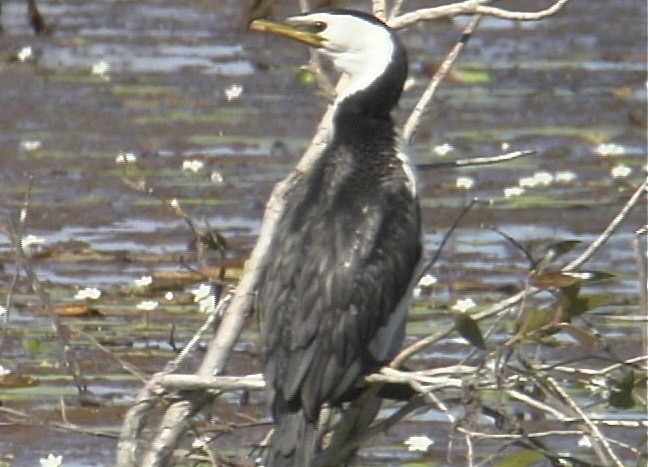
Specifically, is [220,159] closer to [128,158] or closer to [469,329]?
[128,158]

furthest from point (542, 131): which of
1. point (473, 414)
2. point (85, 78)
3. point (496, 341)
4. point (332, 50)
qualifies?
point (473, 414)

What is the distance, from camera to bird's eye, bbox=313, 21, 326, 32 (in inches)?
233

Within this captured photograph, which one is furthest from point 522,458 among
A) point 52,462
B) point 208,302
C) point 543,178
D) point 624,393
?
point 543,178

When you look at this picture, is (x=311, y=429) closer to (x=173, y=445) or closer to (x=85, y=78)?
(x=173, y=445)

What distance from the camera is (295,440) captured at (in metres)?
5.25

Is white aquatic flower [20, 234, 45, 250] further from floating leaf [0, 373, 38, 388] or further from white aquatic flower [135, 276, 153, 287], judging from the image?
floating leaf [0, 373, 38, 388]

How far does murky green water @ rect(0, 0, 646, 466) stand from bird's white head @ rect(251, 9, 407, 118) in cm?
84

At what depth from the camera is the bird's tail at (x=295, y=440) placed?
5.26 m

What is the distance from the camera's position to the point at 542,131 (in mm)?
11641

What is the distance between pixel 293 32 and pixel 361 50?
26cm

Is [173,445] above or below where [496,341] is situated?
above

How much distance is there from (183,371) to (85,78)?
17.9 ft

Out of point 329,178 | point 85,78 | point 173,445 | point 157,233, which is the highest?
point 329,178

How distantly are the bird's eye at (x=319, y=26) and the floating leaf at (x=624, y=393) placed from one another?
4.17ft
